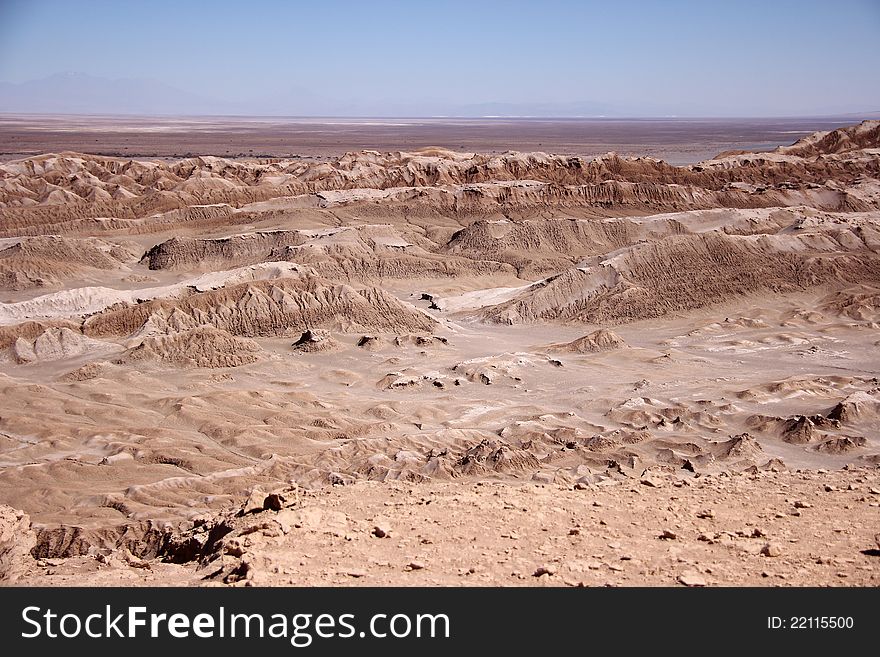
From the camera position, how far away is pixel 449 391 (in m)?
27.5

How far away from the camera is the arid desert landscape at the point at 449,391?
10.2 metres

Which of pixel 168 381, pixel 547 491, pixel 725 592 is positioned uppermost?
pixel 725 592

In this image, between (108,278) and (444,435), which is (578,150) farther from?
(444,435)

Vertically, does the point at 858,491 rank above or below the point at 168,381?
above

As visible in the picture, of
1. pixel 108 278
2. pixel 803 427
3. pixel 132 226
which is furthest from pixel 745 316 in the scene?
pixel 132 226

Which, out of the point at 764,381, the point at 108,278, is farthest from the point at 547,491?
the point at 108,278

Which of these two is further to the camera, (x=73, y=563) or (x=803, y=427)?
(x=803, y=427)

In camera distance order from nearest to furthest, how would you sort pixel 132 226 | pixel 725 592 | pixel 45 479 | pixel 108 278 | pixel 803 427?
pixel 725 592 < pixel 45 479 < pixel 803 427 < pixel 108 278 < pixel 132 226

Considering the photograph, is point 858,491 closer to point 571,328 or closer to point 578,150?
point 571,328

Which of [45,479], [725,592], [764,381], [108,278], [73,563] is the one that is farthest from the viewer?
[108,278]

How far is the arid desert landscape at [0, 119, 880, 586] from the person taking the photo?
400 inches

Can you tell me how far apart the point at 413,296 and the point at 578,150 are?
116514 mm

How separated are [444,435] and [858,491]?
39.0 feet

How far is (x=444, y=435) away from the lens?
22.4 metres
